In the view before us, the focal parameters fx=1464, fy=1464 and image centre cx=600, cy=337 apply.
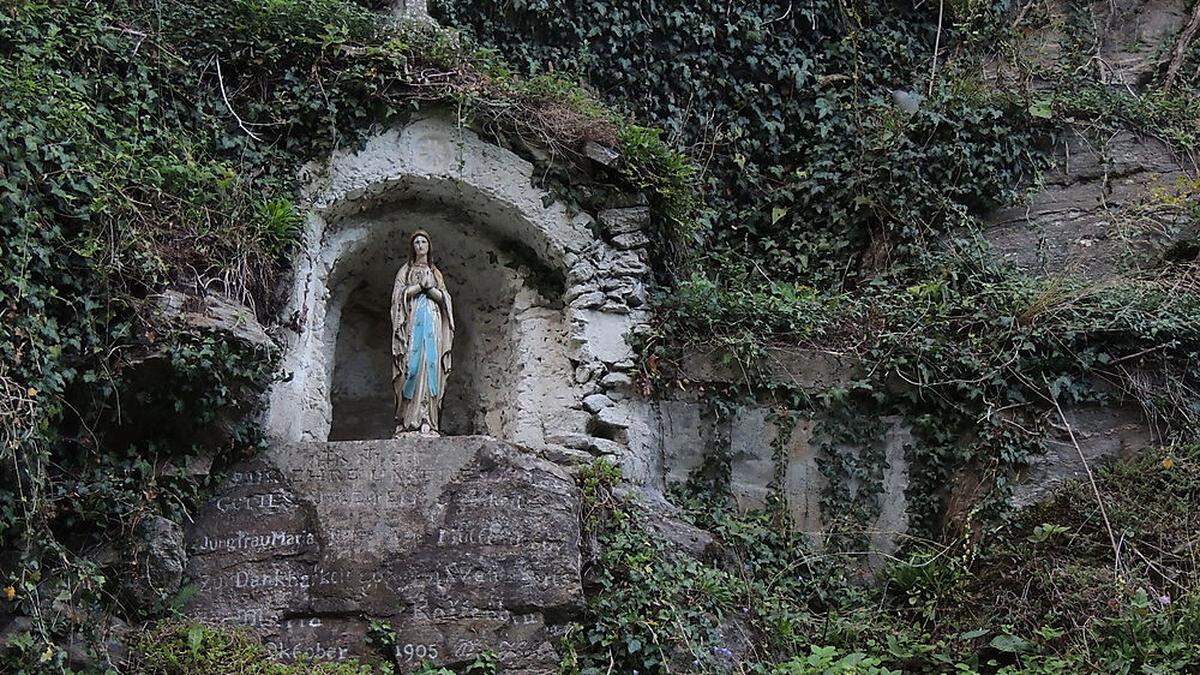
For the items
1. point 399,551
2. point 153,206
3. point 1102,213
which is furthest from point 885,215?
point 153,206

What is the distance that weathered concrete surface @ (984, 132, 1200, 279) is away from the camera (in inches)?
406

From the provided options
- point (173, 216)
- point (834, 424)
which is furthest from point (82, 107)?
point (834, 424)

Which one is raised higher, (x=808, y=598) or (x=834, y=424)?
(x=834, y=424)

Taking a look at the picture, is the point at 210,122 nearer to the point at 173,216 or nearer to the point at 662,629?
the point at 173,216

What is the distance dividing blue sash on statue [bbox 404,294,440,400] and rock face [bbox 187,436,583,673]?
0.62m

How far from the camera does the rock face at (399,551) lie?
7598 mm

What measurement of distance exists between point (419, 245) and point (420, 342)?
748mm

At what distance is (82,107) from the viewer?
8.11 metres

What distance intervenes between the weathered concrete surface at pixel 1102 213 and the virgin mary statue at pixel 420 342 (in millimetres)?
4199

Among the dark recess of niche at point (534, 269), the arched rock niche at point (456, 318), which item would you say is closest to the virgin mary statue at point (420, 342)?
the arched rock niche at point (456, 318)

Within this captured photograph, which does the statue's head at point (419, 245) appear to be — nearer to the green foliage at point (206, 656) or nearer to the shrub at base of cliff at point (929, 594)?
the shrub at base of cliff at point (929, 594)

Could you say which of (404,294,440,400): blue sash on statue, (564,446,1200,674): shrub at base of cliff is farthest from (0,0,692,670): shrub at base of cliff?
(564,446,1200,674): shrub at base of cliff

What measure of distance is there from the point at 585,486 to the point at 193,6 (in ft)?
13.7

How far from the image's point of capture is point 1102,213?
10.7 meters
